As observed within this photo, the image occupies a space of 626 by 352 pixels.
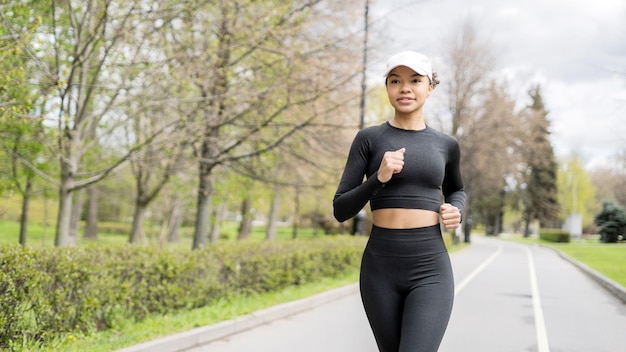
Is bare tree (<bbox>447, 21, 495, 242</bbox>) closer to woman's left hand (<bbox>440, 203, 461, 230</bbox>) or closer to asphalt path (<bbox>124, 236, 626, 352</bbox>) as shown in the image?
asphalt path (<bbox>124, 236, 626, 352</bbox>)

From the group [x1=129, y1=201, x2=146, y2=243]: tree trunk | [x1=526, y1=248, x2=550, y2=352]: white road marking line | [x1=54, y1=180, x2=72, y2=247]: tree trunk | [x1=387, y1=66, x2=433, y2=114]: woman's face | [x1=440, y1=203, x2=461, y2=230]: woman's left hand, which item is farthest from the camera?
[x1=129, y1=201, x2=146, y2=243]: tree trunk

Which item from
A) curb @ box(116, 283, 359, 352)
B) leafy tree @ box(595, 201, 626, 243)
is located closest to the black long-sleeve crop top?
curb @ box(116, 283, 359, 352)

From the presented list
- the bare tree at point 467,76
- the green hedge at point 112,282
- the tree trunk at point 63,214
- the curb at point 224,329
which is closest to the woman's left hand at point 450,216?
the curb at point 224,329

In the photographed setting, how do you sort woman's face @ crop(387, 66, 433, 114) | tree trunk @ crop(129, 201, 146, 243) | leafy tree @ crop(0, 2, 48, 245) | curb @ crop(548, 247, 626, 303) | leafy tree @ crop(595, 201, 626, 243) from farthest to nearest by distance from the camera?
leafy tree @ crop(595, 201, 626, 243) < tree trunk @ crop(129, 201, 146, 243) < curb @ crop(548, 247, 626, 303) < leafy tree @ crop(0, 2, 48, 245) < woman's face @ crop(387, 66, 433, 114)

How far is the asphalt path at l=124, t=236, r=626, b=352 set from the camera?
6352 mm

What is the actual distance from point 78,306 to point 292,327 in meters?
2.72

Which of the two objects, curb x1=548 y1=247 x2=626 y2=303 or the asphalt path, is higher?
curb x1=548 y1=247 x2=626 y2=303

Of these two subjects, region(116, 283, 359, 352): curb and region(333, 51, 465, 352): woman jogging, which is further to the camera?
region(116, 283, 359, 352): curb

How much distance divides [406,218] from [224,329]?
15.3ft

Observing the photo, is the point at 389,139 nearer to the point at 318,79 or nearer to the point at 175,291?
A: the point at 175,291

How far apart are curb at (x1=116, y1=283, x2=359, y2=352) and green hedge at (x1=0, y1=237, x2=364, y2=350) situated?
2.52 ft

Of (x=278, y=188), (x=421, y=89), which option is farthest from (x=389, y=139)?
(x=278, y=188)

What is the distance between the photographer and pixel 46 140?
34.2 ft

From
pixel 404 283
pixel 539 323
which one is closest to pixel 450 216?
pixel 404 283
